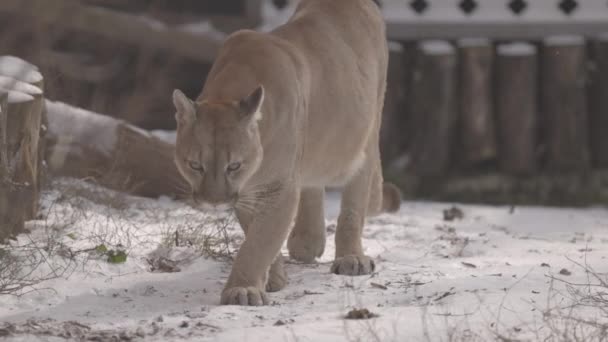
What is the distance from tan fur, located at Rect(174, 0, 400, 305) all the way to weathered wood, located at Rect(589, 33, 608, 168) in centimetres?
322

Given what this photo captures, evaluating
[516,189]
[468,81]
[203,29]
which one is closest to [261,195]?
[516,189]

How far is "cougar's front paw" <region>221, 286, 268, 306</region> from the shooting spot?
452cm

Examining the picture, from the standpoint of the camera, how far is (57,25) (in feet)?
29.8

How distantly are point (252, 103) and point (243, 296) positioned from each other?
30.9 inches

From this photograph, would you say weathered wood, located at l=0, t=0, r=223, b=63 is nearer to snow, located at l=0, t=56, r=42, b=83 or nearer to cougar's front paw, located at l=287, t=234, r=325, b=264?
snow, located at l=0, t=56, r=42, b=83

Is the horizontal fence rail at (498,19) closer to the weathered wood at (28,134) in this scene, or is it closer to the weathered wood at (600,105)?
the weathered wood at (600,105)

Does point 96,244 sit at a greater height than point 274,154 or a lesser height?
lesser

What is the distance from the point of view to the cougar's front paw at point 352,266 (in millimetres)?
5320

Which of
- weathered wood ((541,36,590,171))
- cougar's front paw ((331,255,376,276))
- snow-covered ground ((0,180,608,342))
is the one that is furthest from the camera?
weathered wood ((541,36,590,171))

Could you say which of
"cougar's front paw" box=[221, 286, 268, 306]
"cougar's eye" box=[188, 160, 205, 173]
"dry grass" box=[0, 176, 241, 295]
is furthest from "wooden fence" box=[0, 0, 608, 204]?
"cougar's eye" box=[188, 160, 205, 173]

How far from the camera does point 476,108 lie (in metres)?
8.91

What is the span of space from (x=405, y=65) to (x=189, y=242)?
409 cm

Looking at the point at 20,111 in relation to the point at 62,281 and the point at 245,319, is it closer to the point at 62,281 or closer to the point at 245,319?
the point at 62,281

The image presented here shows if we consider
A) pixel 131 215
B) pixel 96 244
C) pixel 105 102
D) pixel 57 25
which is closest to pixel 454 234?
pixel 131 215
